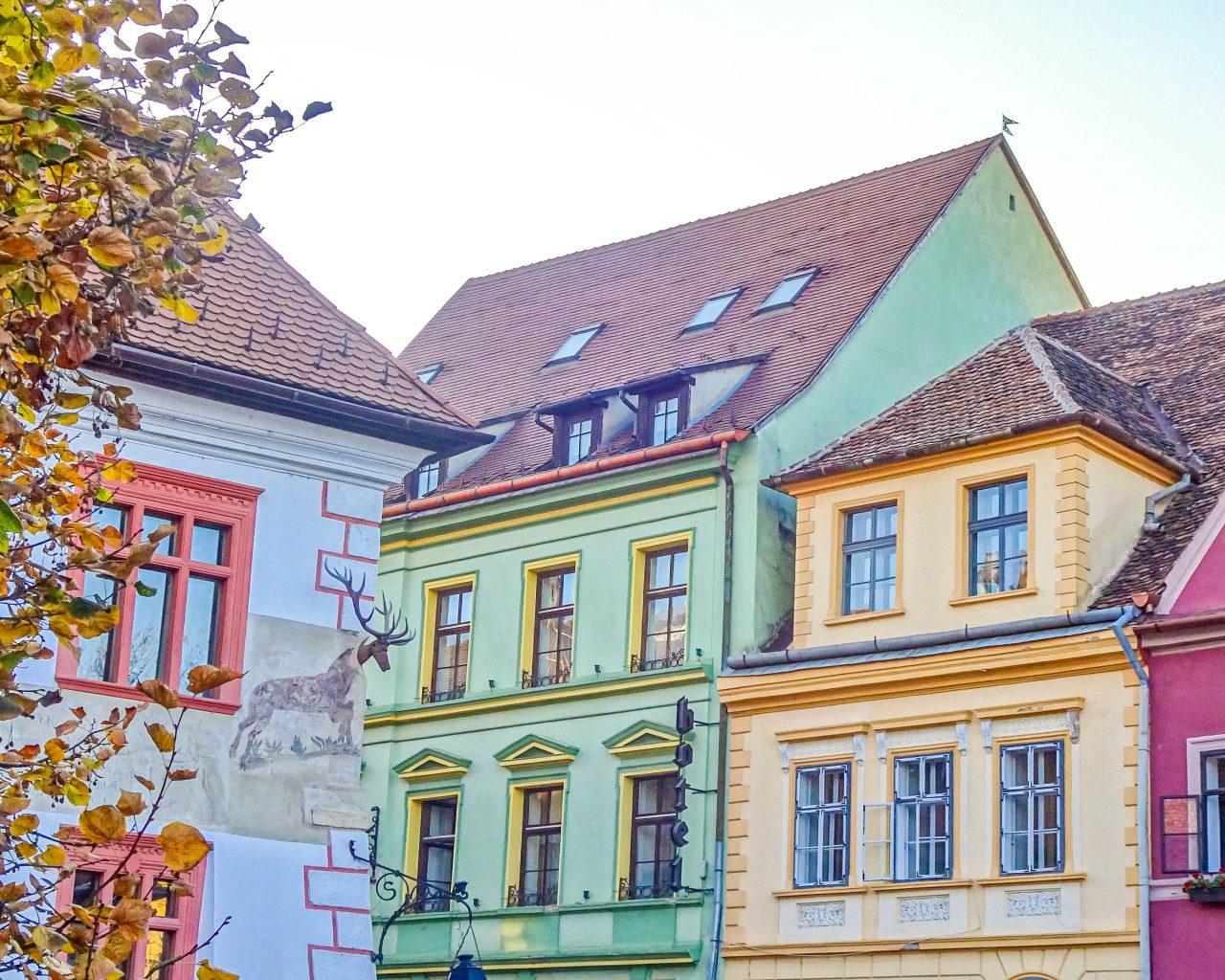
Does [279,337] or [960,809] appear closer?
[279,337]

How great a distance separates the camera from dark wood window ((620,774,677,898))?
26844mm

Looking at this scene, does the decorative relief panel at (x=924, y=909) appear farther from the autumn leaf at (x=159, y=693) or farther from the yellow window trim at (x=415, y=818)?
the autumn leaf at (x=159, y=693)

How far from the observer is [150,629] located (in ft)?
54.4

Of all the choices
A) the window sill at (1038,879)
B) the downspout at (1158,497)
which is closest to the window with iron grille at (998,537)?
the downspout at (1158,497)

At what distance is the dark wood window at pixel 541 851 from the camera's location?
2808cm

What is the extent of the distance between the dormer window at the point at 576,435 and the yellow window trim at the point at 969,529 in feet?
21.9

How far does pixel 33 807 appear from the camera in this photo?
15.0 meters

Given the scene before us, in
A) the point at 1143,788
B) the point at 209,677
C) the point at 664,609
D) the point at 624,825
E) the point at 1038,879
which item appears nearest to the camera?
the point at 209,677

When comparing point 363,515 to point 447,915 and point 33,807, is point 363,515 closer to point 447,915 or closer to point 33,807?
point 33,807

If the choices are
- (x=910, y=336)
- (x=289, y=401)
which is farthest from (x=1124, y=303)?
(x=289, y=401)

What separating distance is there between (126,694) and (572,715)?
12771 mm

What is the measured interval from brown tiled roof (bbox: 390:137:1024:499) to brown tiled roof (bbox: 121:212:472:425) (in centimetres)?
996

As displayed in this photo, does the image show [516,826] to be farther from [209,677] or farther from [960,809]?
[209,677]

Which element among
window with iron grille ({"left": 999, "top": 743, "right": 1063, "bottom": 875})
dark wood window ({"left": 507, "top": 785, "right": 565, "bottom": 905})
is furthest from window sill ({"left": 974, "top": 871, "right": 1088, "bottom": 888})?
dark wood window ({"left": 507, "top": 785, "right": 565, "bottom": 905})
